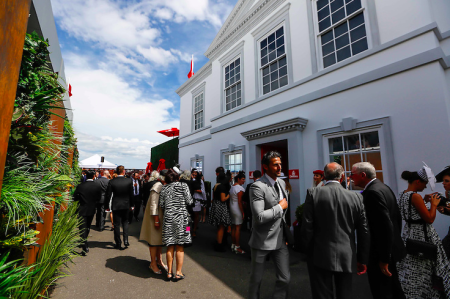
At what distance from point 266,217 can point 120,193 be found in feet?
12.9

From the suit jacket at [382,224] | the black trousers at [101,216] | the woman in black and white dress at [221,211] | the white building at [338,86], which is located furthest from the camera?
the black trousers at [101,216]

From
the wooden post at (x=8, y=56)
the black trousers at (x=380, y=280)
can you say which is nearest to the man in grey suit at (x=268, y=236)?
the black trousers at (x=380, y=280)

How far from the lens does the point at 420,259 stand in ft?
8.91

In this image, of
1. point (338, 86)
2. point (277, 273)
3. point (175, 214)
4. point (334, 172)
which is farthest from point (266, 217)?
point (338, 86)

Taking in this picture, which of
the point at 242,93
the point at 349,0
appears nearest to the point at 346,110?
the point at 349,0

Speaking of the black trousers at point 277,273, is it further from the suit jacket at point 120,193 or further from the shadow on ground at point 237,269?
the suit jacket at point 120,193

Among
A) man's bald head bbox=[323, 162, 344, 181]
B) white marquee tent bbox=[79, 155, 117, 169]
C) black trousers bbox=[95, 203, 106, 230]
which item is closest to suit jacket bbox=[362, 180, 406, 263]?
man's bald head bbox=[323, 162, 344, 181]

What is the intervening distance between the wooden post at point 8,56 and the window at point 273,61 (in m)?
6.73

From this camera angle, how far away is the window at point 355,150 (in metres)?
4.84

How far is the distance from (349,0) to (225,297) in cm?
709

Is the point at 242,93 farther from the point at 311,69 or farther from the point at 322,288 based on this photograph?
the point at 322,288

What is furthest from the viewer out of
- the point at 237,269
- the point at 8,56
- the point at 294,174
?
the point at 294,174

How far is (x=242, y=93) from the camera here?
8695mm

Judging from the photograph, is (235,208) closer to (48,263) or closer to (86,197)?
(48,263)
